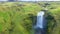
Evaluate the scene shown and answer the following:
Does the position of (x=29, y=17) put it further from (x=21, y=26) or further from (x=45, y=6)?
(x=45, y=6)

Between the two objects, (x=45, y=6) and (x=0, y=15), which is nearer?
(x=0, y=15)

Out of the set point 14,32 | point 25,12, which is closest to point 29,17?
point 25,12

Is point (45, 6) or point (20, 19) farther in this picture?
point (45, 6)

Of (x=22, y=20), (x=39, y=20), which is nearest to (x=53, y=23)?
(x=39, y=20)

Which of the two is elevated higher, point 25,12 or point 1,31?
point 25,12

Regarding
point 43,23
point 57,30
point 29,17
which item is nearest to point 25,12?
point 29,17

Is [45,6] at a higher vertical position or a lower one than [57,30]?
higher

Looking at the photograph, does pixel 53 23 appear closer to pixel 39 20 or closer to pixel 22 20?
pixel 39 20

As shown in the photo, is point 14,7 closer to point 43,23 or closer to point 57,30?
point 43,23
